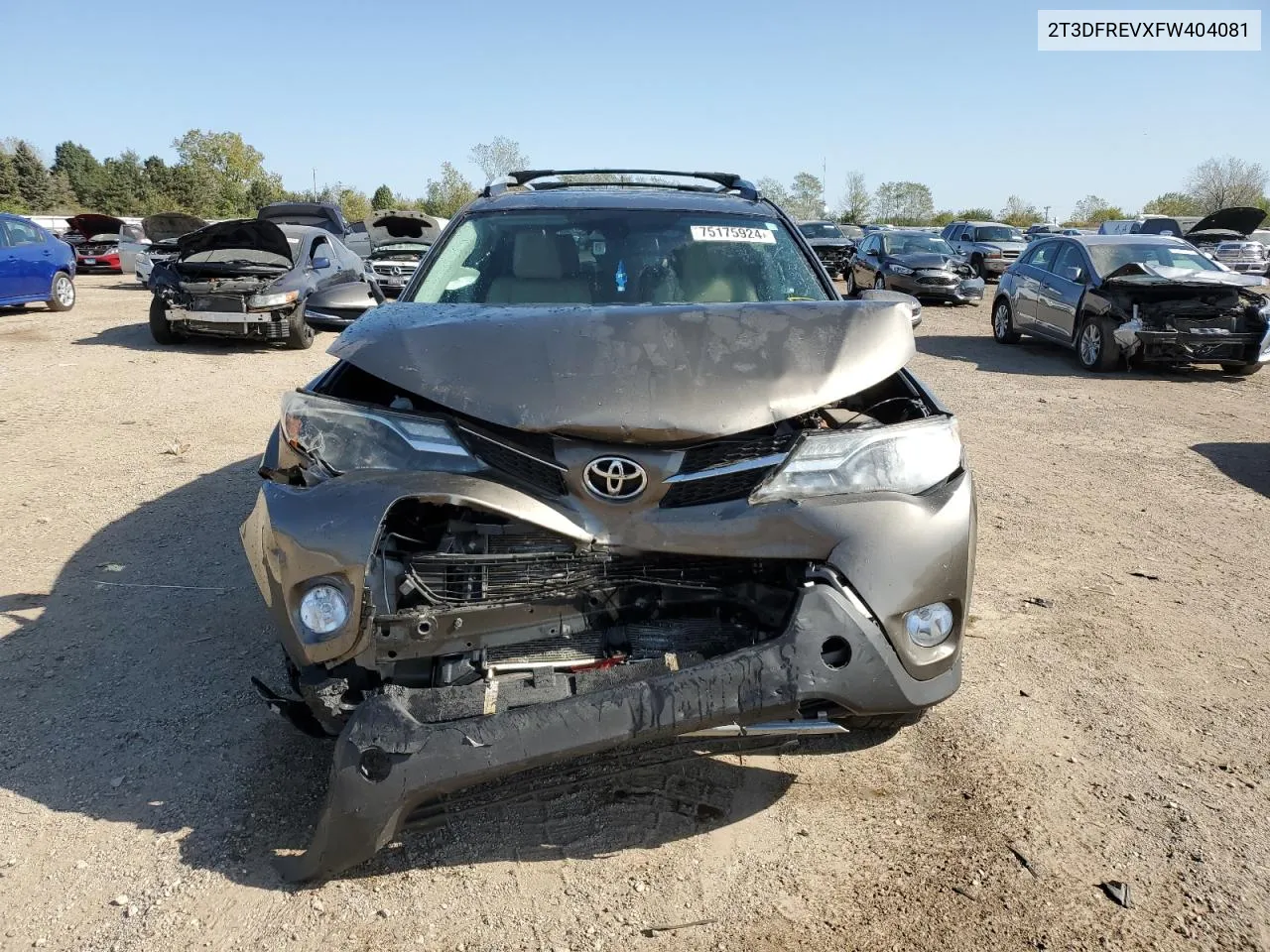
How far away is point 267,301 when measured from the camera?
38.7 ft

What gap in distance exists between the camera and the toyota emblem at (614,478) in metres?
2.47

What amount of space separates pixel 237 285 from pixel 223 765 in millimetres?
10075

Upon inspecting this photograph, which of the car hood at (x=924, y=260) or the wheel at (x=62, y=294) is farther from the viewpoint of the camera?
the car hood at (x=924, y=260)

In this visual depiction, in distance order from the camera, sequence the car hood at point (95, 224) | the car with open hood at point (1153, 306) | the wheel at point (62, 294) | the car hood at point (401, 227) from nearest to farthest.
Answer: the car with open hood at point (1153, 306) < the wheel at point (62, 294) < the car hood at point (401, 227) < the car hood at point (95, 224)

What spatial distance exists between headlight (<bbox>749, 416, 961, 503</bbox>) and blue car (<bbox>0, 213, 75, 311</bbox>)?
1648cm

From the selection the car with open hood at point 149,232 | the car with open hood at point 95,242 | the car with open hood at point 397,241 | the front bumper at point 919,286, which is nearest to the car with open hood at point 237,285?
the car with open hood at point 397,241

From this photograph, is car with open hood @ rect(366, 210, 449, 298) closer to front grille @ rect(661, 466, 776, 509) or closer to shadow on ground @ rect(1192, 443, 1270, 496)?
shadow on ground @ rect(1192, 443, 1270, 496)

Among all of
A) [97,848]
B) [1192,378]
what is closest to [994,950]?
[97,848]

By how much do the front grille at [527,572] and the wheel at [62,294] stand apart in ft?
55.0

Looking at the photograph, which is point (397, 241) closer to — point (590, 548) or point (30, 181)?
point (590, 548)

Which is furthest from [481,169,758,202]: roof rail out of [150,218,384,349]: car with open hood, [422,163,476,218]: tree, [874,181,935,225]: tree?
[874,181,935,225]: tree

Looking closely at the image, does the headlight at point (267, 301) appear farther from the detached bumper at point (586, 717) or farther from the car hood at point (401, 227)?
the detached bumper at point (586, 717)

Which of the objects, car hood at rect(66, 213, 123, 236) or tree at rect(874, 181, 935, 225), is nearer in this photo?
car hood at rect(66, 213, 123, 236)

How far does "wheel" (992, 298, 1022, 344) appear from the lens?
13.9 meters
